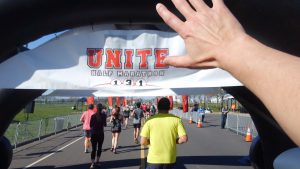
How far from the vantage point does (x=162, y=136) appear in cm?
607

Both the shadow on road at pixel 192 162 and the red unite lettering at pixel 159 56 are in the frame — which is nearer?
the red unite lettering at pixel 159 56

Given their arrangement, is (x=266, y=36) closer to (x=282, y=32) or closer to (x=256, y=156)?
(x=282, y=32)

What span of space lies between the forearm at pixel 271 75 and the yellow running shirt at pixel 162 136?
16.1 ft

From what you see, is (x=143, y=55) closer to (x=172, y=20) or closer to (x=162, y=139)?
(x=162, y=139)

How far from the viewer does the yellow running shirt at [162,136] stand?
6020 mm

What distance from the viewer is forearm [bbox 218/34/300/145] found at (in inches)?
39.6

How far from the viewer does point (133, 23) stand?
4312mm

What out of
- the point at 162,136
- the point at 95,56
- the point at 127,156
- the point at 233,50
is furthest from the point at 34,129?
the point at 233,50

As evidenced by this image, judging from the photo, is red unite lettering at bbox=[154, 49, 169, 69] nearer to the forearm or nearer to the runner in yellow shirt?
the runner in yellow shirt

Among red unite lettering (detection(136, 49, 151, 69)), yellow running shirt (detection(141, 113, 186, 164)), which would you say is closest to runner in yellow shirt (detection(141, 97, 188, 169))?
yellow running shirt (detection(141, 113, 186, 164))

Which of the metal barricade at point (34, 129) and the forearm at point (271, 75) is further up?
the forearm at point (271, 75)

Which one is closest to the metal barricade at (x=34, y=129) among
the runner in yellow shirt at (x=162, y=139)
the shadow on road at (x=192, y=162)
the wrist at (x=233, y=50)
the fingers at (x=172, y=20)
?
the shadow on road at (x=192, y=162)

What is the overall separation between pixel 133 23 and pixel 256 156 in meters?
3.42

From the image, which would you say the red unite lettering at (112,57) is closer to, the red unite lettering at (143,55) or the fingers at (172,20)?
the red unite lettering at (143,55)
